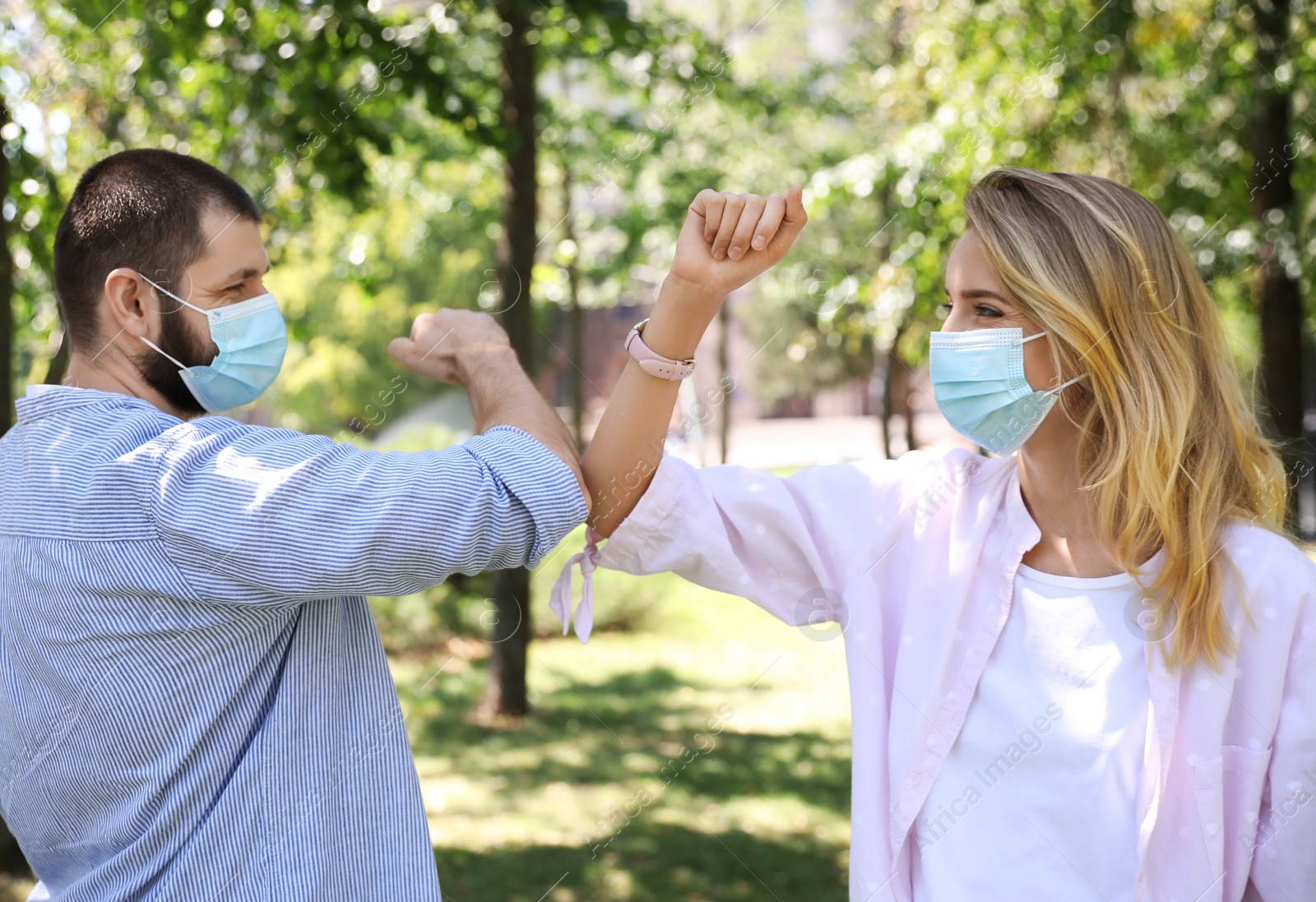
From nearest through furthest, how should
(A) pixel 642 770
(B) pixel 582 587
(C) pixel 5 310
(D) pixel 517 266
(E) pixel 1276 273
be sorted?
(B) pixel 582 587, (C) pixel 5 310, (E) pixel 1276 273, (A) pixel 642 770, (D) pixel 517 266

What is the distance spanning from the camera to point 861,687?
6.61ft

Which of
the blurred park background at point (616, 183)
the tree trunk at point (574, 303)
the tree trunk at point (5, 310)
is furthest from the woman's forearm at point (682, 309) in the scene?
the tree trunk at point (574, 303)

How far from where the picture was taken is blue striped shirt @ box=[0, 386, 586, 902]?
152cm

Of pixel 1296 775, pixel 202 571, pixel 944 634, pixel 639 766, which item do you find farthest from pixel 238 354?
pixel 639 766

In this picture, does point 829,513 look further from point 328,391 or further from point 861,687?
point 328,391

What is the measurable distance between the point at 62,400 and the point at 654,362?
0.93 m

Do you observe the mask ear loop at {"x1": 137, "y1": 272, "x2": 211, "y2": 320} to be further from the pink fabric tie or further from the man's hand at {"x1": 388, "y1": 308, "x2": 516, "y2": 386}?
the pink fabric tie

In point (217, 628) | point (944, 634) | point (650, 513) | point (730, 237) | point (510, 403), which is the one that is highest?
point (730, 237)

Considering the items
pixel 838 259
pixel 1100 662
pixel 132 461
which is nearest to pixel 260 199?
pixel 132 461

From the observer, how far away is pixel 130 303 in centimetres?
178

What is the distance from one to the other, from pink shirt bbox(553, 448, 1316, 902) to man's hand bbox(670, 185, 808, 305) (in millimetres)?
361

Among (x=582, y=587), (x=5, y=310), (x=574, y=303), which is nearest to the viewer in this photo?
(x=582, y=587)

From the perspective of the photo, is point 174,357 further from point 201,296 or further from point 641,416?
point 641,416

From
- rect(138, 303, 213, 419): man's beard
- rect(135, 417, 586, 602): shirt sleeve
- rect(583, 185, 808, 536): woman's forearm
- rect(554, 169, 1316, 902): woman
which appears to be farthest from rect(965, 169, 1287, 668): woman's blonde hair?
rect(138, 303, 213, 419): man's beard
